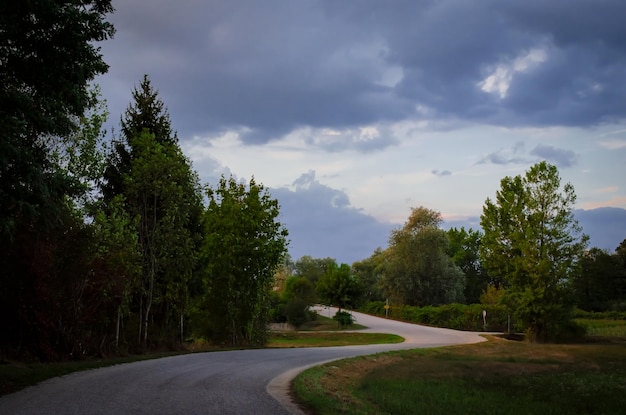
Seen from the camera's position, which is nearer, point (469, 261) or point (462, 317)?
point (462, 317)

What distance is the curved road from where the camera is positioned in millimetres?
9961

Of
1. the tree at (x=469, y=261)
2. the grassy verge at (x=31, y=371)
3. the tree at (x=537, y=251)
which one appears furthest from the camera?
the tree at (x=469, y=261)

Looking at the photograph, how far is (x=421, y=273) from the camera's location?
7150 centimetres

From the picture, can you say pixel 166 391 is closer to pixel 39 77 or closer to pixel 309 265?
pixel 39 77

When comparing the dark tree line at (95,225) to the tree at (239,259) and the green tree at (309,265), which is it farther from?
the green tree at (309,265)

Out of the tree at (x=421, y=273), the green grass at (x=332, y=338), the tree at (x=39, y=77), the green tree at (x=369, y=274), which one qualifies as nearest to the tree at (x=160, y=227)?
the tree at (x=39, y=77)

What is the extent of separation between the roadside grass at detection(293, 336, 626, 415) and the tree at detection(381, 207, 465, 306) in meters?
41.8

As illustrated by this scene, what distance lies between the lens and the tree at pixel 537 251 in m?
38.7

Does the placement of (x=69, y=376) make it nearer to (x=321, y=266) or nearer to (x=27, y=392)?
(x=27, y=392)

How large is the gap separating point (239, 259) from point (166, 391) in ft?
58.8

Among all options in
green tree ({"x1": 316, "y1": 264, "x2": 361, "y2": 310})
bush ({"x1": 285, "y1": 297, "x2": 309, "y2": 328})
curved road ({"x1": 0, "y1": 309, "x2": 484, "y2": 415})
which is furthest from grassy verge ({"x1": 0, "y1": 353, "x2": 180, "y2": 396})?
green tree ({"x1": 316, "y1": 264, "x2": 361, "y2": 310})

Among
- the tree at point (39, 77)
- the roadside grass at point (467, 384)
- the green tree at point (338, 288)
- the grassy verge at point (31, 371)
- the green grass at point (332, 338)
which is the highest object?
Answer: the tree at point (39, 77)

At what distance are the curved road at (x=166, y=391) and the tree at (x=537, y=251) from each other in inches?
1036

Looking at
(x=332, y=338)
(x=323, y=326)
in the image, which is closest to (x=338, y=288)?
(x=323, y=326)
